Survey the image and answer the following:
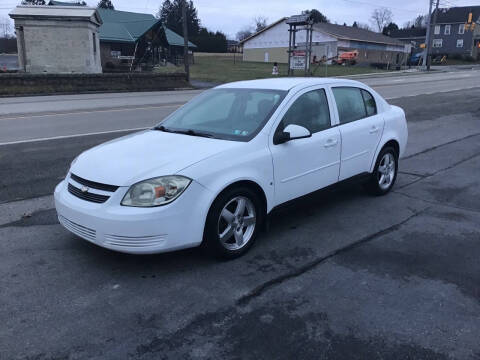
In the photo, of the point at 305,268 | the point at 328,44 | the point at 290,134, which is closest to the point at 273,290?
the point at 305,268

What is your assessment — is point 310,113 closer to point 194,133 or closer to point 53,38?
point 194,133

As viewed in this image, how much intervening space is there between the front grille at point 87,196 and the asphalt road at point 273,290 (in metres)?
0.62

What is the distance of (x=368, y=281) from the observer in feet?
12.6

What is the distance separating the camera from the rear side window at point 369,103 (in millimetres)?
5918

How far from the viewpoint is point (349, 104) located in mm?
5598

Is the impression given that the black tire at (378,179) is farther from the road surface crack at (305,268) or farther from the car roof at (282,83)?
the car roof at (282,83)

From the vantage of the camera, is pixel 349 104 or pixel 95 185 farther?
pixel 349 104

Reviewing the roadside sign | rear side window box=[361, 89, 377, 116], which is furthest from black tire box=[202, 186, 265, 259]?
the roadside sign

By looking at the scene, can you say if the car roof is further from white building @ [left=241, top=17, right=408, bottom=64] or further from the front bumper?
white building @ [left=241, top=17, right=408, bottom=64]

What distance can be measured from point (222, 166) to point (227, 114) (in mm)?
1153

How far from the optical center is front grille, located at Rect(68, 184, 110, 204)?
3.77 metres

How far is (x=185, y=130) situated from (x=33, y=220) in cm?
211

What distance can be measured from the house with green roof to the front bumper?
38.7 metres

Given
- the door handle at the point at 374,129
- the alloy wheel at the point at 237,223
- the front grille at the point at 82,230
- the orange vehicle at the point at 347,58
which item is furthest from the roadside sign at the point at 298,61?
the front grille at the point at 82,230
